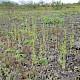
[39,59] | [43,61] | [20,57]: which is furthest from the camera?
[20,57]

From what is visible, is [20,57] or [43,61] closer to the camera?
[43,61]

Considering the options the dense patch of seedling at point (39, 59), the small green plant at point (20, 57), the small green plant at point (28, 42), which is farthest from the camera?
the small green plant at point (28, 42)

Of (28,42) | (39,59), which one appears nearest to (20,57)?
(39,59)

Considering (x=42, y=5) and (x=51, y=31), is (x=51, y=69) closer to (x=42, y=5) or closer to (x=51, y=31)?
(x=51, y=31)

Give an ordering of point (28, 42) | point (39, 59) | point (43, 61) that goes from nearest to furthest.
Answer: point (43, 61), point (39, 59), point (28, 42)

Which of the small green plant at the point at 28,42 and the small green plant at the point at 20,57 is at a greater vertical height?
the small green plant at the point at 28,42

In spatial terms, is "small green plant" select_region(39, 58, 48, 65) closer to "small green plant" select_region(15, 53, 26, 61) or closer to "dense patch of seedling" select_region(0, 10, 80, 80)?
"dense patch of seedling" select_region(0, 10, 80, 80)

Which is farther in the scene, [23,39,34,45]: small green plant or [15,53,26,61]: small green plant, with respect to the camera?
[23,39,34,45]: small green plant

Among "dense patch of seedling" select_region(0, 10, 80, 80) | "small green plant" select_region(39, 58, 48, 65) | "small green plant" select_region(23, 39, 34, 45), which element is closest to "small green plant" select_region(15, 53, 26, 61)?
"dense patch of seedling" select_region(0, 10, 80, 80)

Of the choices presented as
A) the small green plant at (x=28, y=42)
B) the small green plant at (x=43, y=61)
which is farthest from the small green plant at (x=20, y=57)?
the small green plant at (x=28, y=42)

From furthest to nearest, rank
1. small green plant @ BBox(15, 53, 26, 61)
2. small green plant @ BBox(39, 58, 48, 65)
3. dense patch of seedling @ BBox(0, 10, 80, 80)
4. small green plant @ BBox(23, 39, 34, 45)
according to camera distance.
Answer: small green plant @ BBox(23, 39, 34, 45)
small green plant @ BBox(15, 53, 26, 61)
small green plant @ BBox(39, 58, 48, 65)
dense patch of seedling @ BBox(0, 10, 80, 80)

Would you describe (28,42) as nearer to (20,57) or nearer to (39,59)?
(20,57)

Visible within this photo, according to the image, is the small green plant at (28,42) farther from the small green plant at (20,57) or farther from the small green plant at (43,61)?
the small green plant at (43,61)

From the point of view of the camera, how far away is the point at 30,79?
2828 mm
